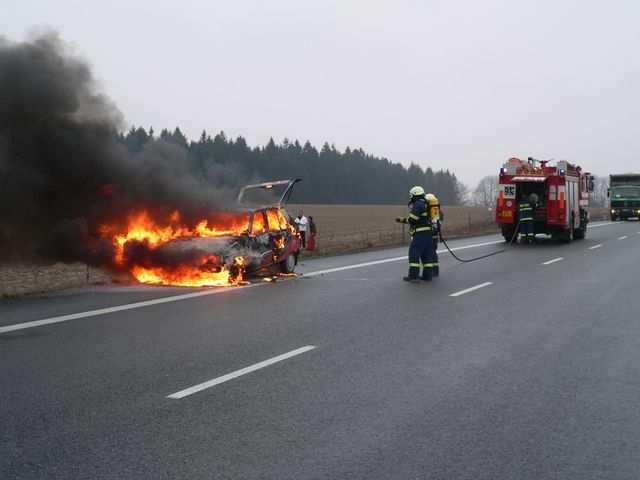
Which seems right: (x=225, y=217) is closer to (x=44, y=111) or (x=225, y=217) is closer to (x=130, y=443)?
(x=44, y=111)

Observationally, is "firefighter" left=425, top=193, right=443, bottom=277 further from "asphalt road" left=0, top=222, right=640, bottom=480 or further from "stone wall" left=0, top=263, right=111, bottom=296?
"stone wall" left=0, top=263, right=111, bottom=296

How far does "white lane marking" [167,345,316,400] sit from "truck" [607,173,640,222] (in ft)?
161

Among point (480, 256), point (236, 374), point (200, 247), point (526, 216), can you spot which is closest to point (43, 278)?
point (200, 247)

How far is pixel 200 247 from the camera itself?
12930 mm

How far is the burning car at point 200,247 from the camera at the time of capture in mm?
12930

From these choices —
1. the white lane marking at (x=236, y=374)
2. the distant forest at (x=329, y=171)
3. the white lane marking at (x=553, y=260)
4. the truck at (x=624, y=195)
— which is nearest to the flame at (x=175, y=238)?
the white lane marking at (x=236, y=374)

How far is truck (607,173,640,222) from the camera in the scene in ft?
169

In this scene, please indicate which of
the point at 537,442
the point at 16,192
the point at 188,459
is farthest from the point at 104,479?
the point at 16,192

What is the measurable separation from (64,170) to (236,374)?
27.1 ft

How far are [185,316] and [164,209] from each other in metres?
4.66

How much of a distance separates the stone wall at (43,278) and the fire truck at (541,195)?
607 inches

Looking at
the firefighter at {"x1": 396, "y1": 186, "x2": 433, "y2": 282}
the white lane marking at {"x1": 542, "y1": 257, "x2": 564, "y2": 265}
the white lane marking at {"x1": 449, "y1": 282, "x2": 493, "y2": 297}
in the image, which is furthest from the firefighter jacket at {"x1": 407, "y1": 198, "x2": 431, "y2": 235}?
the white lane marking at {"x1": 542, "y1": 257, "x2": 564, "y2": 265}

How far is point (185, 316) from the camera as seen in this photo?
9609 mm

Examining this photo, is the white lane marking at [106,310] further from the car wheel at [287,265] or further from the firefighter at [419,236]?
the firefighter at [419,236]
